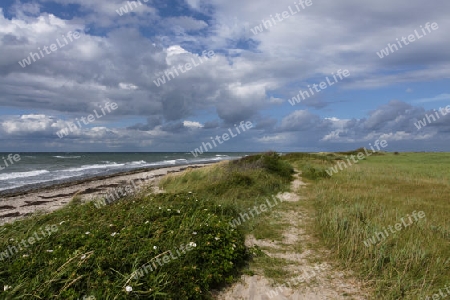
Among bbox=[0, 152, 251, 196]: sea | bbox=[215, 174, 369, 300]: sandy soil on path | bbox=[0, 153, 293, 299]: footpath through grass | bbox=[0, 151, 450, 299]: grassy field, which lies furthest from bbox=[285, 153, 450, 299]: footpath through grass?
bbox=[0, 152, 251, 196]: sea

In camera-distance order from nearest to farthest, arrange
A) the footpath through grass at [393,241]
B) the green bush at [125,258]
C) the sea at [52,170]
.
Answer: the green bush at [125,258], the footpath through grass at [393,241], the sea at [52,170]

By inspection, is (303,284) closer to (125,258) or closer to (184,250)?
(184,250)

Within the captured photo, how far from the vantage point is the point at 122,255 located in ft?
17.5

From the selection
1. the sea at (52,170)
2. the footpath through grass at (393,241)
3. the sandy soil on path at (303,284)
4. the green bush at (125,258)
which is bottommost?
the footpath through grass at (393,241)

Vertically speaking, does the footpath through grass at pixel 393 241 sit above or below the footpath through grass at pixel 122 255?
below

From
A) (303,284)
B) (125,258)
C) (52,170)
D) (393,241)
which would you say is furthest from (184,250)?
(52,170)

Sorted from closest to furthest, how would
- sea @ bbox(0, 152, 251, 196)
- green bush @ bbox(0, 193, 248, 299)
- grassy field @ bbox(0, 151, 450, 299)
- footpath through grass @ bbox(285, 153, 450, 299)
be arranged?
green bush @ bbox(0, 193, 248, 299), grassy field @ bbox(0, 151, 450, 299), footpath through grass @ bbox(285, 153, 450, 299), sea @ bbox(0, 152, 251, 196)

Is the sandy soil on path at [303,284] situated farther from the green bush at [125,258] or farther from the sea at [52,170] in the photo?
the sea at [52,170]

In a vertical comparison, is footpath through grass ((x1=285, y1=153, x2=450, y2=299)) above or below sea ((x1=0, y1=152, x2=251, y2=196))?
below

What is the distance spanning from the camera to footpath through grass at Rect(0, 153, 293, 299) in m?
4.44

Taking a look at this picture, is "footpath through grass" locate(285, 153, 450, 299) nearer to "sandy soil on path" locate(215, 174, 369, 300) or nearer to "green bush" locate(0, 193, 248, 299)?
"sandy soil on path" locate(215, 174, 369, 300)

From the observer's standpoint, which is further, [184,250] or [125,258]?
[184,250]

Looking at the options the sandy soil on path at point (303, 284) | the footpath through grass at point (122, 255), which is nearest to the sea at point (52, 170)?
the footpath through grass at point (122, 255)

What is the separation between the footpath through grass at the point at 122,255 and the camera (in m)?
4.44
